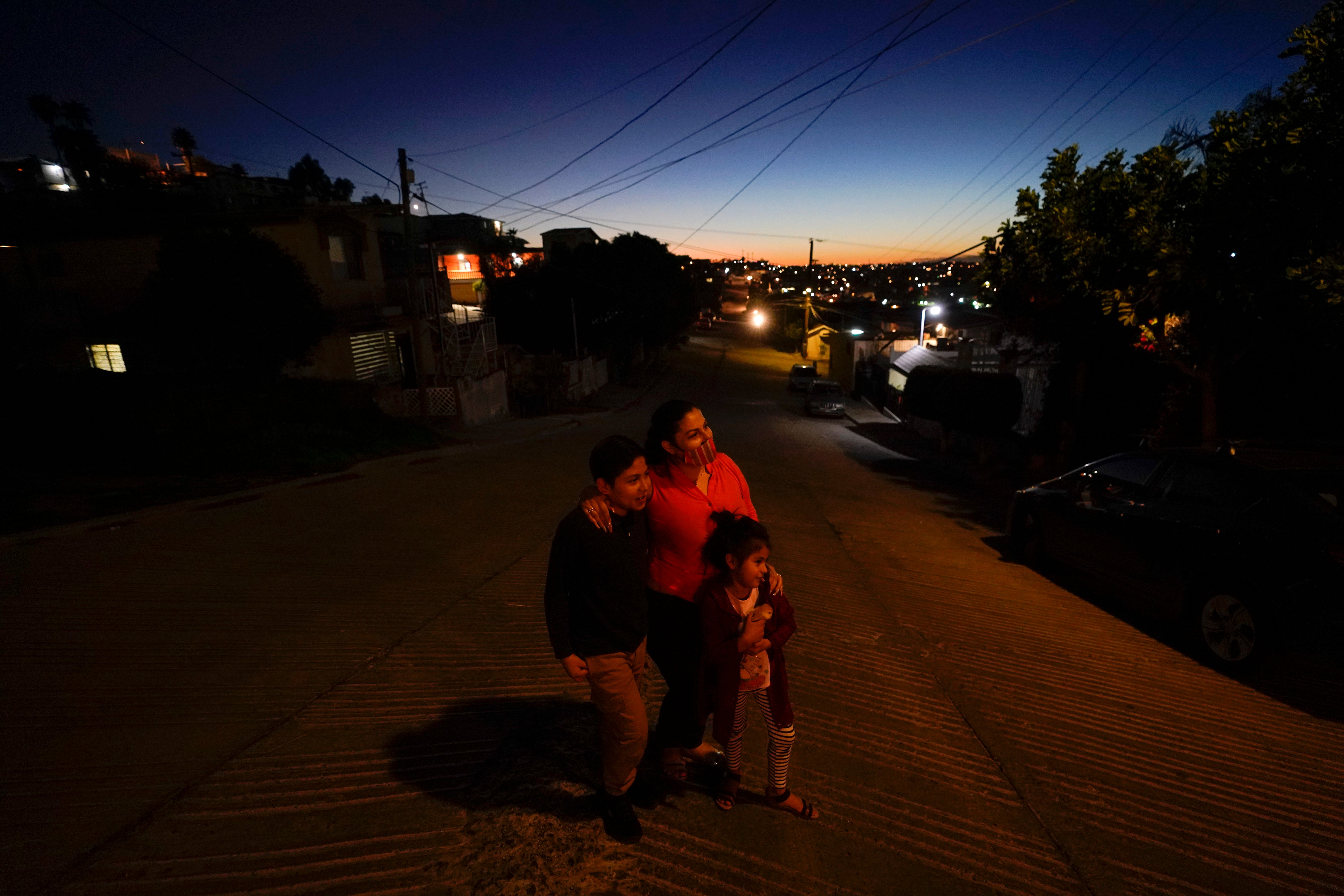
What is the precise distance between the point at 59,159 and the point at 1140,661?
74.2m

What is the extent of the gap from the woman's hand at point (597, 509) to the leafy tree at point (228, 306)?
15.5m

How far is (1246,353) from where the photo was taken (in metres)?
9.24

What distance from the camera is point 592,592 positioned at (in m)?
2.58

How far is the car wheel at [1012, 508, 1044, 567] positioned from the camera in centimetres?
764

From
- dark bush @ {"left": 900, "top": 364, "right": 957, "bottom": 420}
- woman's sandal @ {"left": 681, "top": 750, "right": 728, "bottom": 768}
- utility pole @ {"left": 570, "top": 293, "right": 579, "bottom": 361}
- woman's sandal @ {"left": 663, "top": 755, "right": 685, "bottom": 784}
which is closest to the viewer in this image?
woman's sandal @ {"left": 663, "top": 755, "right": 685, "bottom": 784}

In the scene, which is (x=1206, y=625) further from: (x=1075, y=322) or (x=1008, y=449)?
(x=1008, y=449)

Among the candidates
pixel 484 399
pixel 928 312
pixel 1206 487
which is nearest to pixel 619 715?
pixel 1206 487

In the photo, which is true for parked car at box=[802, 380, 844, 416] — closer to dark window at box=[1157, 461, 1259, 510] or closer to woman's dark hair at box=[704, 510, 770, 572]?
dark window at box=[1157, 461, 1259, 510]

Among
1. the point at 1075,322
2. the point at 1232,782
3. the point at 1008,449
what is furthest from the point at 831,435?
the point at 1232,782

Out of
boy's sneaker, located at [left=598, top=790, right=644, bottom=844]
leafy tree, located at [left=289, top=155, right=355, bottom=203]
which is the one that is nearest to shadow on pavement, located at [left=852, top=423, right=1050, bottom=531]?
boy's sneaker, located at [left=598, top=790, right=644, bottom=844]

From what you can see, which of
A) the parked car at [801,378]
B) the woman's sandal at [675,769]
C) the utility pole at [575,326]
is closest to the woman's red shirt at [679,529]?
the woman's sandal at [675,769]

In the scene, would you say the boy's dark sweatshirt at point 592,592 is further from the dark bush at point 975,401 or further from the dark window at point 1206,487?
the dark bush at point 975,401

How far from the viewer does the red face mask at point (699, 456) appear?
286cm

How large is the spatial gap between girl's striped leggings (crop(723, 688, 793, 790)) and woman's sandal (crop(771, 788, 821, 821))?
42mm
